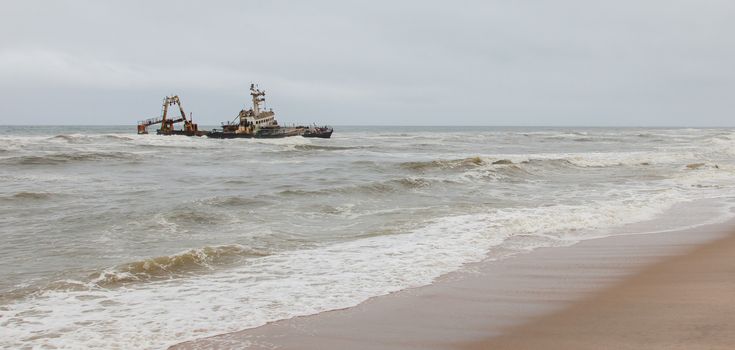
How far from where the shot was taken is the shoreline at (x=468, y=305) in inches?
176

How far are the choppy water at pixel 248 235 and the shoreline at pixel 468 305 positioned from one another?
0.29 m

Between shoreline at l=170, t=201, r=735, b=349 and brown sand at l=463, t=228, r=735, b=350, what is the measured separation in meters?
0.16

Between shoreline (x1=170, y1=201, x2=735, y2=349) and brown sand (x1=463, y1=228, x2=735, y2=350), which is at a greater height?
brown sand (x1=463, y1=228, x2=735, y2=350)

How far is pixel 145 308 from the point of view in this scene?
5387 mm

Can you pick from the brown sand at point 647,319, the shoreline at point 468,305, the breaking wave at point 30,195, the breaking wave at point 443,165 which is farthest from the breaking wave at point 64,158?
the brown sand at point 647,319

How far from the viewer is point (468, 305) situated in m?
5.38

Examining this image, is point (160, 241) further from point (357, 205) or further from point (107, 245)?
point (357, 205)

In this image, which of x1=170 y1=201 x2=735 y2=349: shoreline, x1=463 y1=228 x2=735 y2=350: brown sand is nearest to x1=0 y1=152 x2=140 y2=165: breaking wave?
x1=170 y1=201 x2=735 y2=349: shoreline

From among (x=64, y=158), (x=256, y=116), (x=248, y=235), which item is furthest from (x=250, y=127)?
(x=248, y=235)

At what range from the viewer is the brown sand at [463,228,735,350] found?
4195 millimetres

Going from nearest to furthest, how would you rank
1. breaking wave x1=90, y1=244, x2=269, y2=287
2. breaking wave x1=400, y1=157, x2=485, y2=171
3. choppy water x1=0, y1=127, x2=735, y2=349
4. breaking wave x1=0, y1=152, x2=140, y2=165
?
choppy water x1=0, y1=127, x2=735, y2=349, breaking wave x1=90, y1=244, x2=269, y2=287, breaking wave x1=400, y1=157, x2=485, y2=171, breaking wave x1=0, y1=152, x2=140, y2=165

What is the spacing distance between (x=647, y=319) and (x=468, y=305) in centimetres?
149

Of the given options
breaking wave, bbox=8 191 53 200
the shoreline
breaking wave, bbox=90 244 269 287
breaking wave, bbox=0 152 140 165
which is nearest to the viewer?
the shoreline

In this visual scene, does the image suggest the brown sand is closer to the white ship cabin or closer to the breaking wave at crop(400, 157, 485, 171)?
the breaking wave at crop(400, 157, 485, 171)
